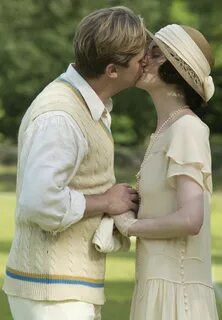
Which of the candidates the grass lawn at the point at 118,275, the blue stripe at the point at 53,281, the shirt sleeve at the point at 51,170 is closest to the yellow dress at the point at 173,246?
the blue stripe at the point at 53,281

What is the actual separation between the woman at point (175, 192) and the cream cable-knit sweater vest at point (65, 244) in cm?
19

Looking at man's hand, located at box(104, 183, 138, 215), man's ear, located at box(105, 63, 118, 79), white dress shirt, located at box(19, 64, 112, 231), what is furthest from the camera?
man's hand, located at box(104, 183, 138, 215)

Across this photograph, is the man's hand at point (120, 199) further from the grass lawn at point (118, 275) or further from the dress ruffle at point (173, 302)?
the grass lawn at point (118, 275)

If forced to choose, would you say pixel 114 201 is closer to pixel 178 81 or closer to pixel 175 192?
pixel 175 192

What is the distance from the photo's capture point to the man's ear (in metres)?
4.17

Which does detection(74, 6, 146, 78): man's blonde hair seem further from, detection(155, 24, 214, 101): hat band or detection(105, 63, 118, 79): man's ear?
detection(155, 24, 214, 101): hat band

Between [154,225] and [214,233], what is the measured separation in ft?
46.1

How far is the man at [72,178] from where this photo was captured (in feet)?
13.1

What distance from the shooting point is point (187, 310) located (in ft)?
13.9

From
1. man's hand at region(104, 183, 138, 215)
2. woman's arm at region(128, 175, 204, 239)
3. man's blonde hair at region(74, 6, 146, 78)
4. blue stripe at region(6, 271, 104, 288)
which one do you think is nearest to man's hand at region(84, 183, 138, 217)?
man's hand at region(104, 183, 138, 215)

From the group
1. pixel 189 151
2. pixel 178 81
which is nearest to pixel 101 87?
pixel 178 81

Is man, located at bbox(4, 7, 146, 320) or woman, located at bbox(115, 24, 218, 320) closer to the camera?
man, located at bbox(4, 7, 146, 320)

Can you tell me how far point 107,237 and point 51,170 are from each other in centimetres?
45

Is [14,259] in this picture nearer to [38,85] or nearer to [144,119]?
[38,85]
